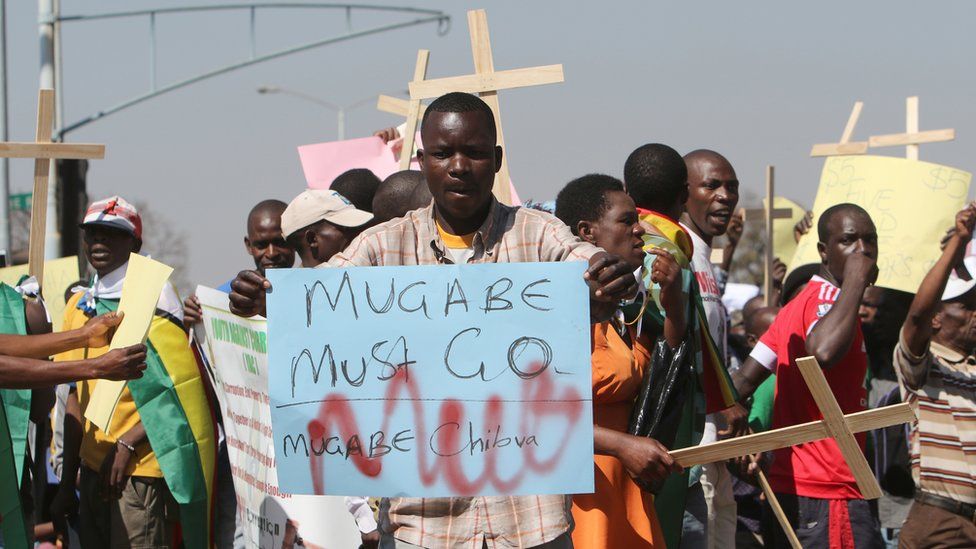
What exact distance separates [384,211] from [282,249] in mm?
859

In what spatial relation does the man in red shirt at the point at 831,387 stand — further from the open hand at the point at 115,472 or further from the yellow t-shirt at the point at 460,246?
the open hand at the point at 115,472

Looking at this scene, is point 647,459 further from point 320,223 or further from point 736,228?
point 736,228

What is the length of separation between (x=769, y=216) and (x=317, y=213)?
453 centimetres

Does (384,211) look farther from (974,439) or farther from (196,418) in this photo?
(974,439)

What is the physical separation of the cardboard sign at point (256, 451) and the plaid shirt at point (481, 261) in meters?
1.28

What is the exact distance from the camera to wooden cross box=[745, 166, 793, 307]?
8.64 meters

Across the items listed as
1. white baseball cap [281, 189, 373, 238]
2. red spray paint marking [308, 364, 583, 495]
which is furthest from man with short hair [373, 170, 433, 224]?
red spray paint marking [308, 364, 583, 495]

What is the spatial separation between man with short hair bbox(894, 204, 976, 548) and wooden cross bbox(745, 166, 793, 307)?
2.40m

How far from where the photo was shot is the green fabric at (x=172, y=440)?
18.9 ft

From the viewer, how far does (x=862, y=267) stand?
18.0 ft

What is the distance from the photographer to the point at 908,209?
26.0ft

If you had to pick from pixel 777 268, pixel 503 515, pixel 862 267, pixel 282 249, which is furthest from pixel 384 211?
pixel 777 268

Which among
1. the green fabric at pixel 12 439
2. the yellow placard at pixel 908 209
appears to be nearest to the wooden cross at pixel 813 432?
the green fabric at pixel 12 439

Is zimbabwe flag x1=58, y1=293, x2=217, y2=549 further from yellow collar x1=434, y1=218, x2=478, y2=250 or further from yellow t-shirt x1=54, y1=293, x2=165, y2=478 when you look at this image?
yellow collar x1=434, y1=218, x2=478, y2=250
